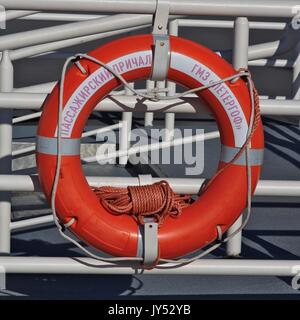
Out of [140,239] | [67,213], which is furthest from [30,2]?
[140,239]

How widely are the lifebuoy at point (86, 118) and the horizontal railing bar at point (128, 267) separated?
0.23ft

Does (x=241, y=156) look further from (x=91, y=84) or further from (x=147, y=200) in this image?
(x=91, y=84)

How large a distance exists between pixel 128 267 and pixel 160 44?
58 cm

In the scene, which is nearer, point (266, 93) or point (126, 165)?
point (126, 165)

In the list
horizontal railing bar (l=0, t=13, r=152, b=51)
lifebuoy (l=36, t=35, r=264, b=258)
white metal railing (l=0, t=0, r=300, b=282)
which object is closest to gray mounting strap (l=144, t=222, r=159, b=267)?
lifebuoy (l=36, t=35, r=264, b=258)

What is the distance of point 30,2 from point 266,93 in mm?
3808

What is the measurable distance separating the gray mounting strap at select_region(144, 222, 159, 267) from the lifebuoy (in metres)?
0.02

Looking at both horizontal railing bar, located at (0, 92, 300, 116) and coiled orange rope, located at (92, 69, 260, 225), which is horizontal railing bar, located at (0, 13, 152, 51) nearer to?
horizontal railing bar, located at (0, 92, 300, 116)

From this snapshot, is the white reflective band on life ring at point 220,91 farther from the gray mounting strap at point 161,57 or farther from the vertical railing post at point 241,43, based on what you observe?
the vertical railing post at point 241,43

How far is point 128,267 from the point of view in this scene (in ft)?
6.25

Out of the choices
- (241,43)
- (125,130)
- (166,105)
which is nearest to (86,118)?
(166,105)

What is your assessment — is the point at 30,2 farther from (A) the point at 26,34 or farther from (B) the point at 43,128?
(A) the point at 26,34

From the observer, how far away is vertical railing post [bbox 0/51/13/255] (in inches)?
81.0
